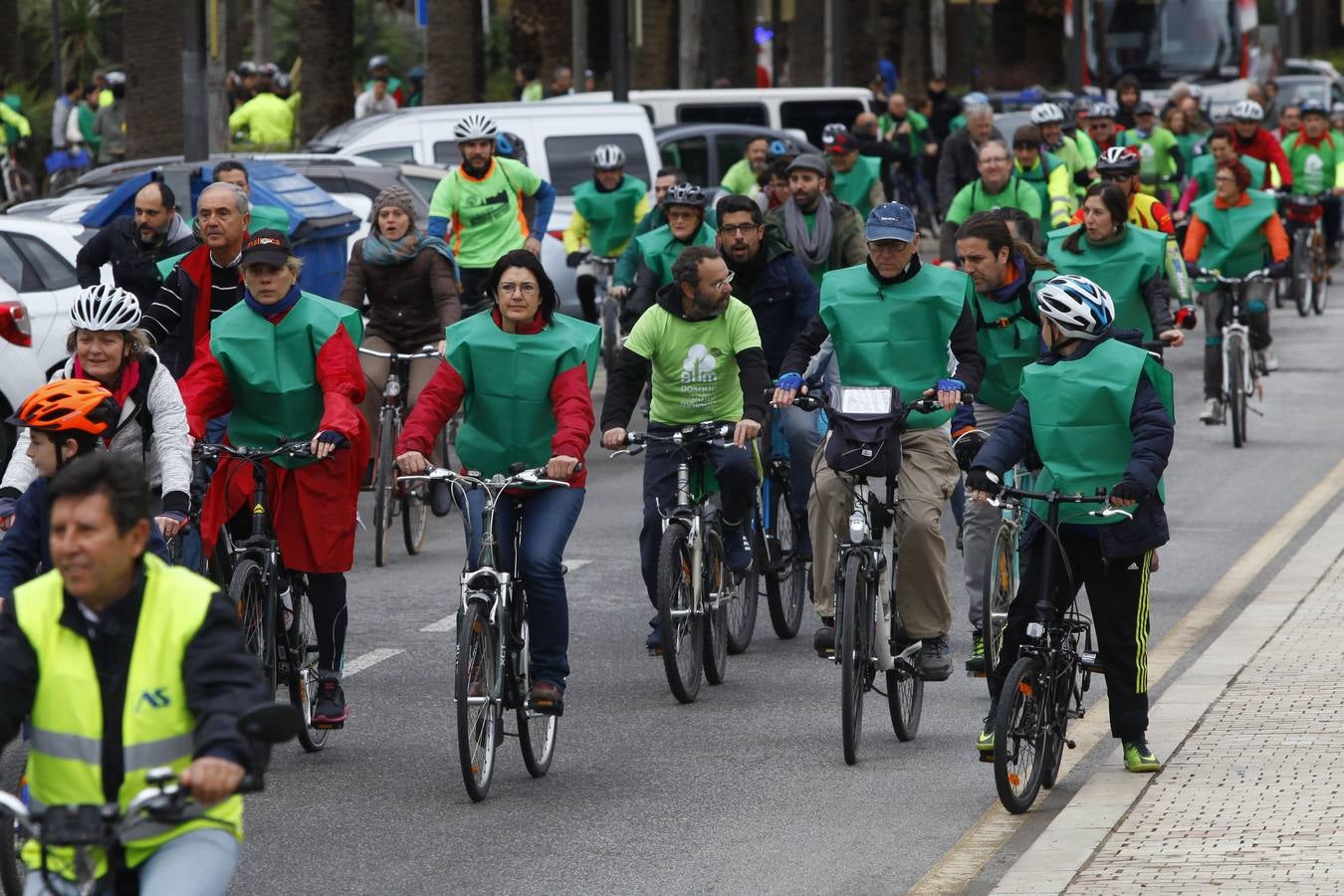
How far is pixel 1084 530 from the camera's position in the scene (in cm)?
795

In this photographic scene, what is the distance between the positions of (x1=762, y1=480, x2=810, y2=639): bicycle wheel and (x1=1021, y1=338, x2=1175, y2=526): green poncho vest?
2929mm

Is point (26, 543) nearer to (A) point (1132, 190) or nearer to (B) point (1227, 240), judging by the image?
(A) point (1132, 190)

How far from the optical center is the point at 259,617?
27.6 feet

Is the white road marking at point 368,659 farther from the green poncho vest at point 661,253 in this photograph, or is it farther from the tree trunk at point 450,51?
the tree trunk at point 450,51

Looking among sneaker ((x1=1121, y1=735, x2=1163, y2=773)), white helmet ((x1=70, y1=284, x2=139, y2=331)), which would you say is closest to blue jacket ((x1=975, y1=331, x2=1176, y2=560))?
sneaker ((x1=1121, y1=735, x2=1163, y2=773))

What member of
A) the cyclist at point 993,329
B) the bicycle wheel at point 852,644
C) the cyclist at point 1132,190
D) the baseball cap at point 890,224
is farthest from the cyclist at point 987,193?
the bicycle wheel at point 852,644

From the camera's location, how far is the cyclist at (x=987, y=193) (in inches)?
550

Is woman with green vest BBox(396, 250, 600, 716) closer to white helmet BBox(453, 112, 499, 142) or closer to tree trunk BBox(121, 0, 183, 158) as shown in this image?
white helmet BBox(453, 112, 499, 142)

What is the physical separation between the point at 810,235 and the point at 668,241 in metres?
0.92

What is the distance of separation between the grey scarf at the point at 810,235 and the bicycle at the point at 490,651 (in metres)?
4.27

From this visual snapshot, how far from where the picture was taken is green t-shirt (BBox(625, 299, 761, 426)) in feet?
31.8

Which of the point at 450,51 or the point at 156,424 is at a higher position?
the point at 450,51

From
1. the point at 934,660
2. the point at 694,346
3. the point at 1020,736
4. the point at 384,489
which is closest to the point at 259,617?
the point at 694,346

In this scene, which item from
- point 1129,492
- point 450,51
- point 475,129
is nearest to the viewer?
point 1129,492
